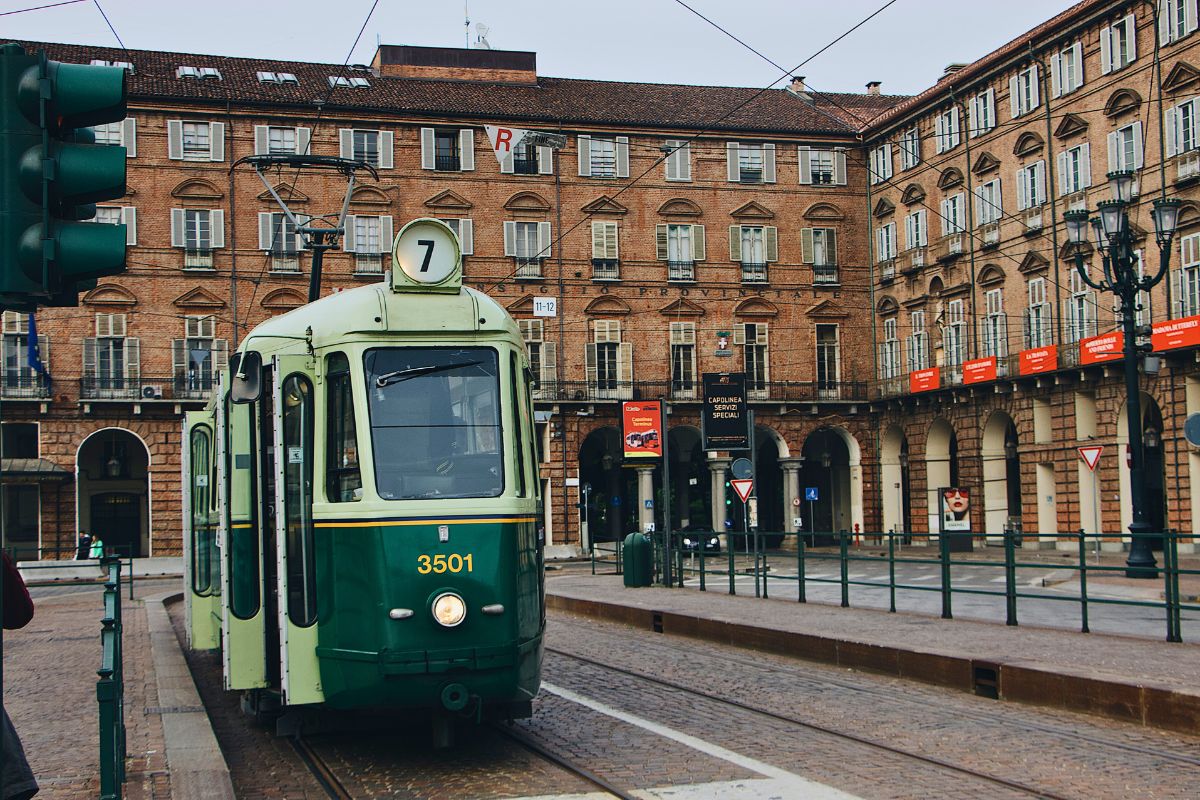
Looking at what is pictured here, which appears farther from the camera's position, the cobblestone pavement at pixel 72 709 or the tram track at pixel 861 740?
the cobblestone pavement at pixel 72 709

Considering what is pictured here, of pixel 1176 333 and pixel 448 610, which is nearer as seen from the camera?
pixel 448 610

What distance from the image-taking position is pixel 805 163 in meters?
58.8

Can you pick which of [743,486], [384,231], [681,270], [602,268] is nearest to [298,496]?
[743,486]

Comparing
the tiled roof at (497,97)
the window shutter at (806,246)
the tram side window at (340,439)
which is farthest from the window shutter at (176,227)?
the tram side window at (340,439)

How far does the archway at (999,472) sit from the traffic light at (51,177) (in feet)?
153

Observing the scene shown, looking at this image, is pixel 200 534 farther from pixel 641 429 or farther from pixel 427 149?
pixel 427 149

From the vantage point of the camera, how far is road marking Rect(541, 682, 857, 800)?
815 cm

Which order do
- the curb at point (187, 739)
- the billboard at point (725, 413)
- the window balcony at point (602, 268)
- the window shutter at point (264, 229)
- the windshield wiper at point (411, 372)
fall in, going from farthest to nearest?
the window balcony at point (602, 268) → the window shutter at point (264, 229) → the billboard at point (725, 413) → the windshield wiper at point (411, 372) → the curb at point (187, 739)

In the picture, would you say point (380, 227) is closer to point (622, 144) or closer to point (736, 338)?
point (622, 144)

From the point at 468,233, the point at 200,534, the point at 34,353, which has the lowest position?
the point at 200,534

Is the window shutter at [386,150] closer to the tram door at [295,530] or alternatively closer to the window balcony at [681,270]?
the window balcony at [681,270]

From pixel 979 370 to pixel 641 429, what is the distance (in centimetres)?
2021

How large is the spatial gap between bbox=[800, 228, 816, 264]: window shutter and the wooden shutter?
80.5 ft

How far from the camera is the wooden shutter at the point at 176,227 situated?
52.8m
